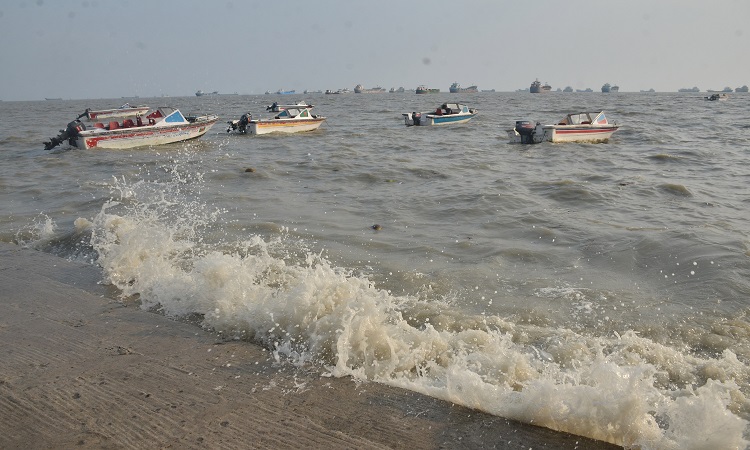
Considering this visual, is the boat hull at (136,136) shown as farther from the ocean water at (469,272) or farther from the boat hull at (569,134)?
the boat hull at (569,134)

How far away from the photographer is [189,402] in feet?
12.0

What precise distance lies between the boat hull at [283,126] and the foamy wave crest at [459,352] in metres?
22.9

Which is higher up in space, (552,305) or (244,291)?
(244,291)

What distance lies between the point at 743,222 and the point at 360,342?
28.3 feet

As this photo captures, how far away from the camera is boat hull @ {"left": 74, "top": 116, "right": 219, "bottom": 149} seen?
22781mm

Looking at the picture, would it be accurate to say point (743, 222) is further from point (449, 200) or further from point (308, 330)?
point (308, 330)

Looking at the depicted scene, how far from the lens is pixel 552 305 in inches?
234

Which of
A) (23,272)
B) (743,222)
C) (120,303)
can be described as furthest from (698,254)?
(23,272)

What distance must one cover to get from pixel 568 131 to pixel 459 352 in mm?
21745

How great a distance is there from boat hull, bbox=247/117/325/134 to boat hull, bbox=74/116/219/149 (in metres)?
3.52

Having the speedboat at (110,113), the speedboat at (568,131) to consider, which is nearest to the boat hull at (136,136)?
the speedboat at (568,131)

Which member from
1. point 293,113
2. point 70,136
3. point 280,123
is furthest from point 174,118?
point 293,113

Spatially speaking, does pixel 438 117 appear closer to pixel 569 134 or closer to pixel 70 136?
pixel 569 134

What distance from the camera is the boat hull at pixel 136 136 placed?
22.8 m
